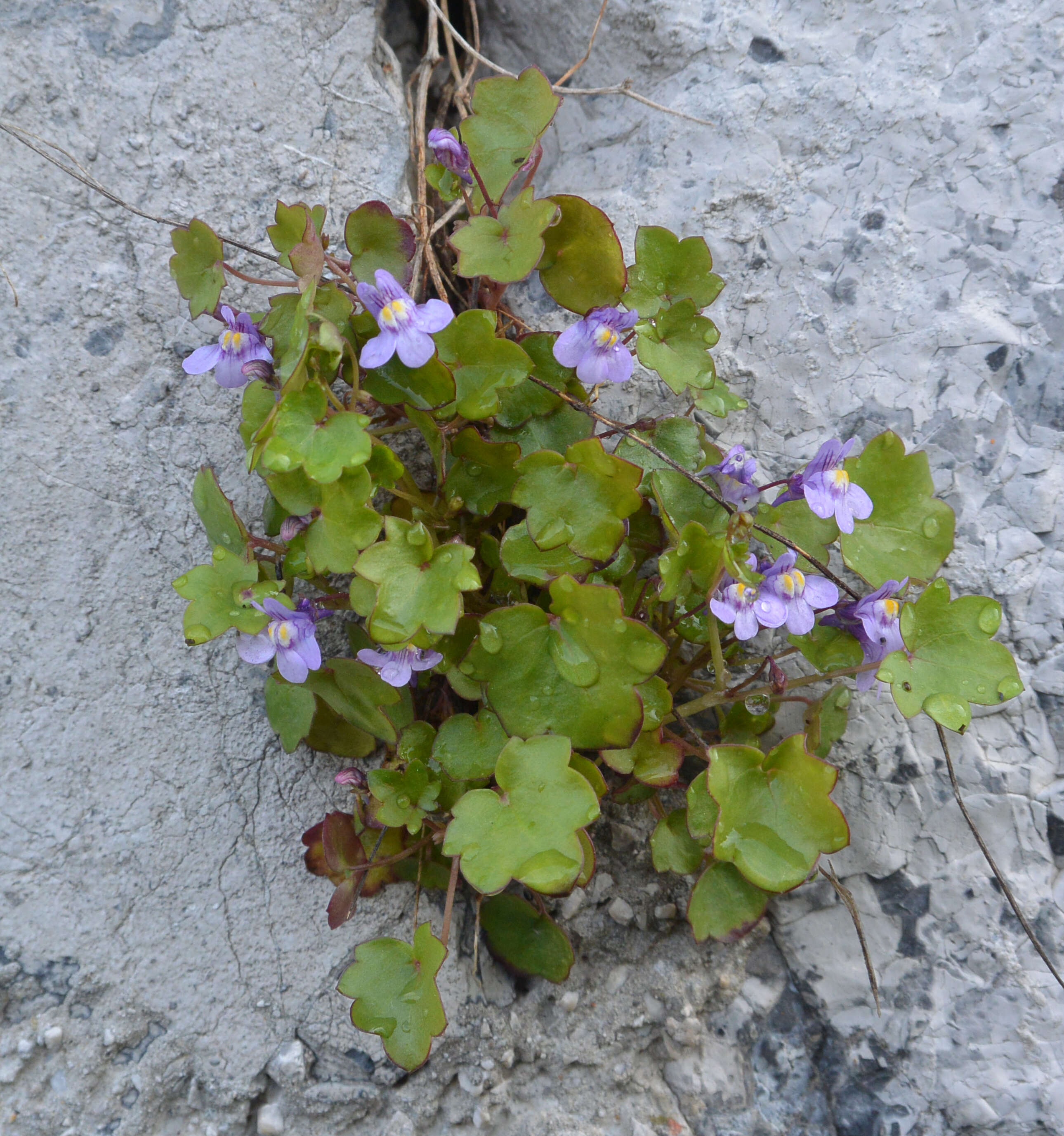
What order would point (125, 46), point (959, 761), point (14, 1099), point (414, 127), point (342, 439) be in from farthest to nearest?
point (414, 127) < point (125, 46) < point (959, 761) < point (14, 1099) < point (342, 439)

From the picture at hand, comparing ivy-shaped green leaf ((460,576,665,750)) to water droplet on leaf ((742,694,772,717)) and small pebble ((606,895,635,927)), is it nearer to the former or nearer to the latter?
water droplet on leaf ((742,694,772,717))

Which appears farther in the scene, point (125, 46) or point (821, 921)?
point (125, 46)

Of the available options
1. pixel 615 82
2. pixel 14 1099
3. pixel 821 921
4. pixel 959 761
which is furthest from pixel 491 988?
pixel 615 82

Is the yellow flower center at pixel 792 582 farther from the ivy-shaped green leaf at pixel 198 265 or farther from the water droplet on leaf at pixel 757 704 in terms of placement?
the ivy-shaped green leaf at pixel 198 265

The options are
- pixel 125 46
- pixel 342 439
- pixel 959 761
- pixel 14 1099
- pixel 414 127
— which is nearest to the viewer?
pixel 342 439

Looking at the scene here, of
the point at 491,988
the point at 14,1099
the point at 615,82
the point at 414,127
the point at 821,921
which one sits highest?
the point at 615,82

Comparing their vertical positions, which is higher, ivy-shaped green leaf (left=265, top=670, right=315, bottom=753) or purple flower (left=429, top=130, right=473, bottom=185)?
purple flower (left=429, top=130, right=473, bottom=185)

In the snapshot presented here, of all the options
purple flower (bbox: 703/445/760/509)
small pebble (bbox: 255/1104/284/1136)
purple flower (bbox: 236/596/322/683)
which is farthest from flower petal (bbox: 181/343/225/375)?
small pebble (bbox: 255/1104/284/1136)

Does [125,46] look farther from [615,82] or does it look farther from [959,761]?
[959,761]
